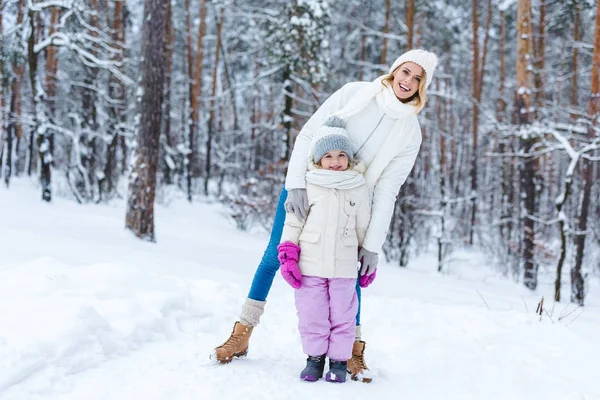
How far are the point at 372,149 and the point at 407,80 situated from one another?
1.38ft

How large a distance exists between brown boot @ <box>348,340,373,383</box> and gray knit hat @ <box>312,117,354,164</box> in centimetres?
109

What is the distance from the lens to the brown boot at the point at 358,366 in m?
2.82

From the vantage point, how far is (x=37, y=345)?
8.32 ft

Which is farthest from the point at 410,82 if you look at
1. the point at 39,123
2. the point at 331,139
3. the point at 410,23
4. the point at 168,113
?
the point at 168,113

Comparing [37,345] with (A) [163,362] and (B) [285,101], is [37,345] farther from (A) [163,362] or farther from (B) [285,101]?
(B) [285,101]

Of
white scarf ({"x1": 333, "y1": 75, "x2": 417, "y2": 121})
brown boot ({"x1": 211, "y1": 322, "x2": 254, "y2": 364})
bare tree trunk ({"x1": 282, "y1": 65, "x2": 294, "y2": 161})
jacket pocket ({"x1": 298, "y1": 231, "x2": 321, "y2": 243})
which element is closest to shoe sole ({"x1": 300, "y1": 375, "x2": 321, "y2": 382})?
brown boot ({"x1": 211, "y1": 322, "x2": 254, "y2": 364})

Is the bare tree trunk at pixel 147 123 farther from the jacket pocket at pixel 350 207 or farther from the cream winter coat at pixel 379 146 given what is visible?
the jacket pocket at pixel 350 207

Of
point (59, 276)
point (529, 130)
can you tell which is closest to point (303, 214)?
point (59, 276)

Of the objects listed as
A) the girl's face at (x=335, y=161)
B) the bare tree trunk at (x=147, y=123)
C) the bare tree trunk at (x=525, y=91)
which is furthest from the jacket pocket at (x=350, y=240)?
the bare tree trunk at (x=525, y=91)

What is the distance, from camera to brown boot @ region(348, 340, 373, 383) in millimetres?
2822

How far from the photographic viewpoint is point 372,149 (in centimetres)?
292

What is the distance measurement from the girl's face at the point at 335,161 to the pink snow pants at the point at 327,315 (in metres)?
0.60

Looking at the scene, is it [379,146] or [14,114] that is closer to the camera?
[379,146]

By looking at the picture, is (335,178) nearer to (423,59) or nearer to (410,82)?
(410,82)
